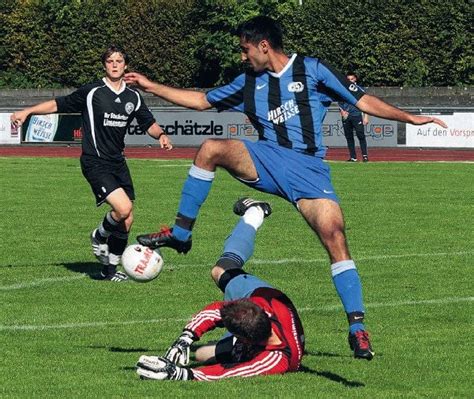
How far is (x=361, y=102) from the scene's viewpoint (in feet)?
31.2

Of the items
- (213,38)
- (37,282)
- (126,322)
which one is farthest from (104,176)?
(213,38)

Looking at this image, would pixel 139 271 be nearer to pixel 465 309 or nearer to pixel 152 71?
pixel 465 309

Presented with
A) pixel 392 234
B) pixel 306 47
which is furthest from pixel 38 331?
pixel 306 47

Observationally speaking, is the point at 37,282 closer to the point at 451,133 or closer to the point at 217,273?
the point at 217,273

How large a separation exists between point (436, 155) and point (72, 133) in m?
12.5

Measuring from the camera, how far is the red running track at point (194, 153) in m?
37.8

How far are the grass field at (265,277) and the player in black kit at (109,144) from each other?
0.51 meters

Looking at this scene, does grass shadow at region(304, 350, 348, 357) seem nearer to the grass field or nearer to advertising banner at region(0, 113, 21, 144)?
the grass field

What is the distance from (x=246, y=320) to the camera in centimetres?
822

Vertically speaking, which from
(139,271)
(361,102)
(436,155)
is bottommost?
(436,155)

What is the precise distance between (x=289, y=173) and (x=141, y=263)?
53.5 inches

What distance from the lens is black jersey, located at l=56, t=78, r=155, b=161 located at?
1394 cm

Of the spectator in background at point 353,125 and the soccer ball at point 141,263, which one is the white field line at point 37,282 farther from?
the spectator in background at point 353,125

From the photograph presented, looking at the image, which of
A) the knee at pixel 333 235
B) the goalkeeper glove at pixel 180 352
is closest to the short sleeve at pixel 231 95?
the knee at pixel 333 235
